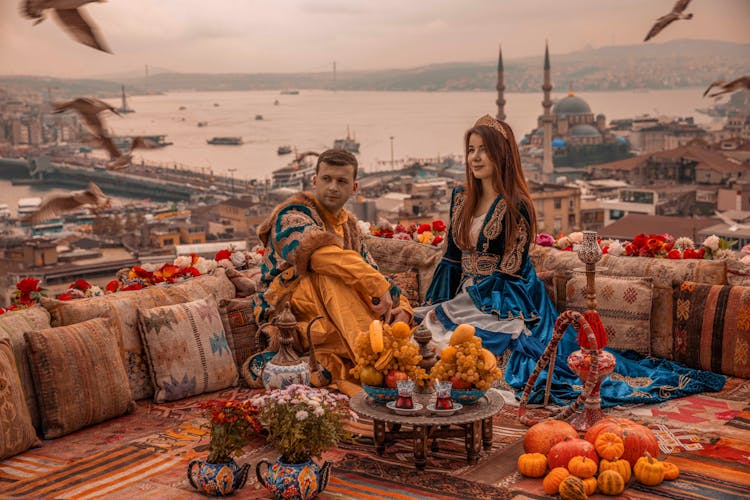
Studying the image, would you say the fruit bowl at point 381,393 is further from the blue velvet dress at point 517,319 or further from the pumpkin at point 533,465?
the blue velvet dress at point 517,319

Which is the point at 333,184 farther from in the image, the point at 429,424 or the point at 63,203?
the point at 429,424

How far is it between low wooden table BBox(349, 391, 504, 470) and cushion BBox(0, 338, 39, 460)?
128cm

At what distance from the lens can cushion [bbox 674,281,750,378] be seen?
4.30m

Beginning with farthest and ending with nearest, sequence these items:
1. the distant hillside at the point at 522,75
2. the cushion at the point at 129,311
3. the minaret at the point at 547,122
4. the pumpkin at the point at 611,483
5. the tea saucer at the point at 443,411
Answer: the minaret at the point at 547,122 < the distant hillside at the point at 522,75 < the cushion at the point at 129,311 < the tea saucer at the point at 443,411 < the pumpkin at the point at 611,483

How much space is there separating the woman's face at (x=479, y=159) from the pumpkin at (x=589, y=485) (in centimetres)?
189

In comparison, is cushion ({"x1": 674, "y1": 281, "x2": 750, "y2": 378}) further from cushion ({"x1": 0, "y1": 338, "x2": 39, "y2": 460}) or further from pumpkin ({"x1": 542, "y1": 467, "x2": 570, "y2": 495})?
cushion ({"x1": 0, "y1": 338, "x2": 39, "y2": 460})

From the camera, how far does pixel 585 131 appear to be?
71.7 m

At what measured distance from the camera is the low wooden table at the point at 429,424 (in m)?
3.15

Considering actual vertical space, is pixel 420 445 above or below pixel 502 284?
below

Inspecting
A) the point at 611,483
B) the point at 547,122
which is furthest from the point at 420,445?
the point at 547,122

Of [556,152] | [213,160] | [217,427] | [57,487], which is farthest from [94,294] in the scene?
[556,152]

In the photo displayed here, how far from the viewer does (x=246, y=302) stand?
454 centimetres

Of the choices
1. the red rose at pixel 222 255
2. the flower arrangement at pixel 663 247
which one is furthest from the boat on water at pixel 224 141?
the flower arrangement at pixel 663 247

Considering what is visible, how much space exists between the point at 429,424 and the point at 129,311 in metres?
1.70
